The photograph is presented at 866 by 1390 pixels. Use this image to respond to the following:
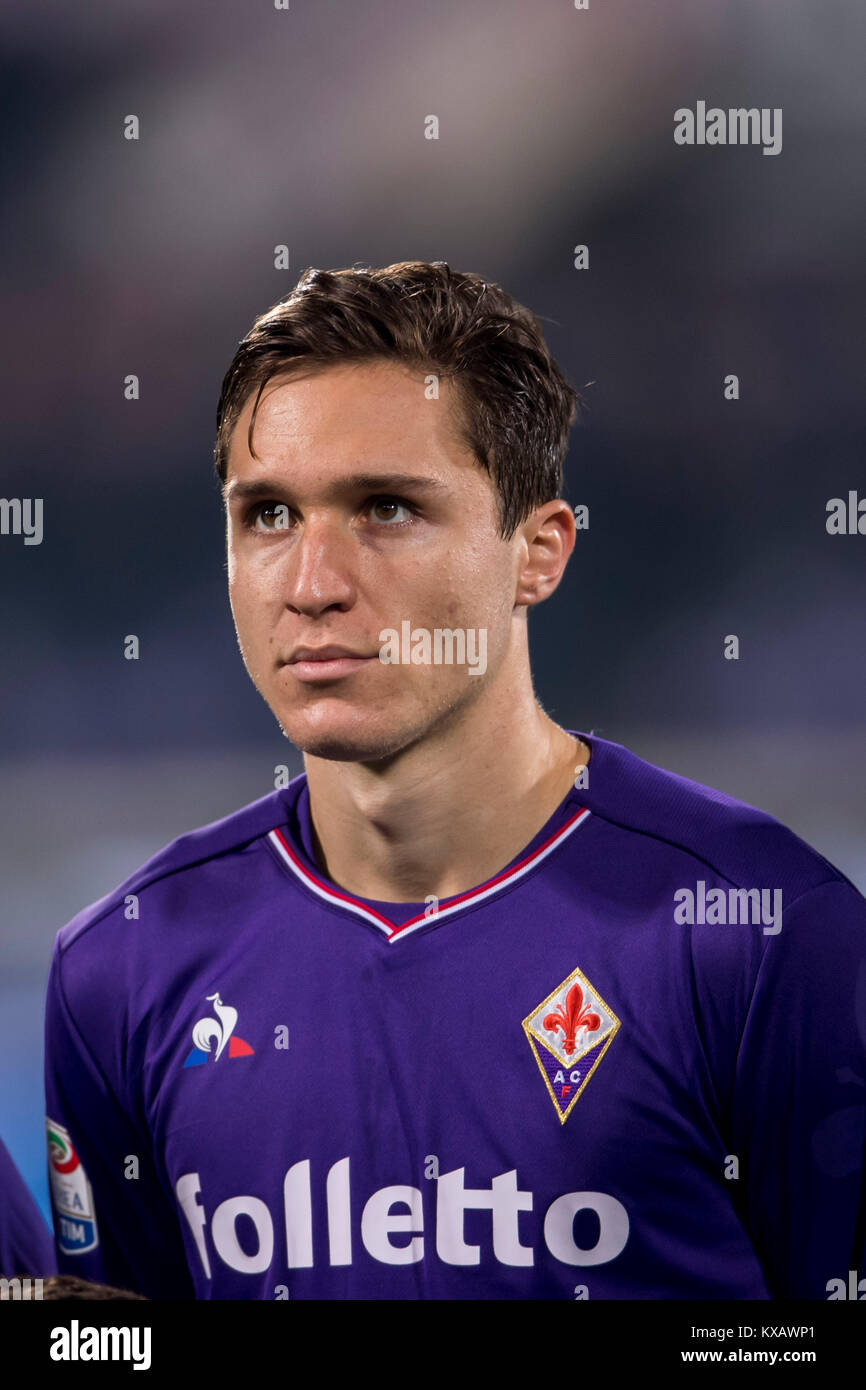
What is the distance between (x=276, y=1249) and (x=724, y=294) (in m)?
2.48

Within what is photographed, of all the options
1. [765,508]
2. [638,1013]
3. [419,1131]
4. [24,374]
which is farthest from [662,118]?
[419,1131]

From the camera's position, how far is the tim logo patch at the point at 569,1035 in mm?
2768

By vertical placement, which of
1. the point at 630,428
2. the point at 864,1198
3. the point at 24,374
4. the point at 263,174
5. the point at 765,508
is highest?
the point at 263,174

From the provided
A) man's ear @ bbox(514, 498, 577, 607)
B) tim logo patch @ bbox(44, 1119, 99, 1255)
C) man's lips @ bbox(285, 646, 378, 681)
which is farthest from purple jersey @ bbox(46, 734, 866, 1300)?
man's lips @ bbox(285, 646, 378, 681)

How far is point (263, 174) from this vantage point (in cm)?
399

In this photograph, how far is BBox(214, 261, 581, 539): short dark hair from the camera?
2764 millimetres

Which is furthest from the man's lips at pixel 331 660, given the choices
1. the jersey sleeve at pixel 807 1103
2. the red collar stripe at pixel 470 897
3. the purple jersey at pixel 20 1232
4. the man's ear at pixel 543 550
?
the purple jersey at pixel 20 1232

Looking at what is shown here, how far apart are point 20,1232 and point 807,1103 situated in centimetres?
164

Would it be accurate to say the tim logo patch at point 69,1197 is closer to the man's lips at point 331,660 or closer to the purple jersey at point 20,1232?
the purple jersey at point 20,1232

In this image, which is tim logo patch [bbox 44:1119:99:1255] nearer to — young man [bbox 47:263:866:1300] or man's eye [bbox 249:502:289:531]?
young man [bbox 47:263:866:1300]

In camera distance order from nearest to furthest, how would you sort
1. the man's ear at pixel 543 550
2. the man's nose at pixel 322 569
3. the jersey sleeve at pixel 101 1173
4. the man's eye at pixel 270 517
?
the man's nose at pixel 322 569
the man's eye at pixel 270 517
the man's ear at pixel 543 550
the jersey sleeve at pixel 101 1173

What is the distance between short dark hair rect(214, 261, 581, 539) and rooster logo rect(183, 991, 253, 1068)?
1.04 meters

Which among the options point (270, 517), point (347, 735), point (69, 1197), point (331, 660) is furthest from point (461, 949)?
point (69, 1197)
